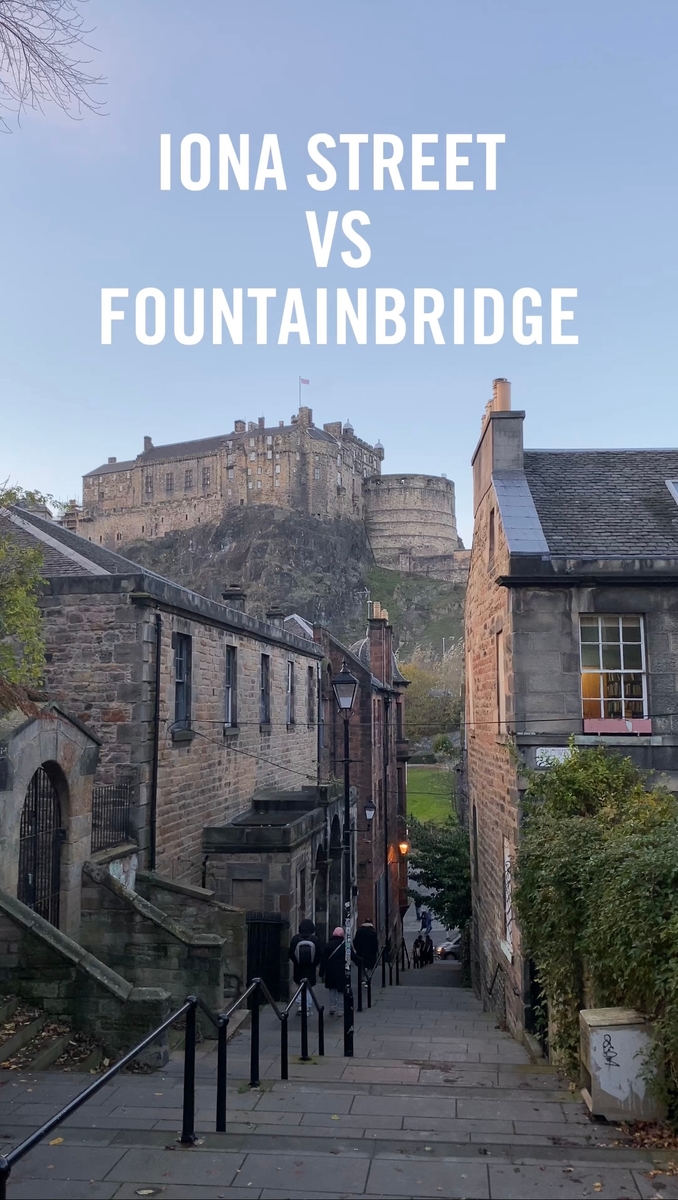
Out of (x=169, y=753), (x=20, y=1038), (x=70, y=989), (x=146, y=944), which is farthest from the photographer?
(x=169, y=753)

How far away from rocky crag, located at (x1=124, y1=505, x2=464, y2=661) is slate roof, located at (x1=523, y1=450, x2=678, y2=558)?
83401 millimetres

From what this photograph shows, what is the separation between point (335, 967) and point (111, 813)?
158 inches

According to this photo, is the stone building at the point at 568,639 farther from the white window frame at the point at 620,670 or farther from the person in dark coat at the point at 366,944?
the person in dark coat at the point at 366,944

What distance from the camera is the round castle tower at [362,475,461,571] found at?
123 m

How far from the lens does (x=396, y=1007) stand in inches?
658

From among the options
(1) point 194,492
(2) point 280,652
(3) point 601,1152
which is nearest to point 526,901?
(3) point 601,1152

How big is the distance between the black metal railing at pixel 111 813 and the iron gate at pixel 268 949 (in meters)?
3.25

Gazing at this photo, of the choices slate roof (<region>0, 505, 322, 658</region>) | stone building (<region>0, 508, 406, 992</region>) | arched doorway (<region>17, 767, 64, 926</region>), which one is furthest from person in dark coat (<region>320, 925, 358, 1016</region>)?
slate roof (<region>0, 505, 322, 658</region>)

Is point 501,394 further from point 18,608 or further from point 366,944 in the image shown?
point 366,944

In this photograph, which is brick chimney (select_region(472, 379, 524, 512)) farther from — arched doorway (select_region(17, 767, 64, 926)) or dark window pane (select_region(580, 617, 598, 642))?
arched doorway (select_region(17, 767, 64, 926))

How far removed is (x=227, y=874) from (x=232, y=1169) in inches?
403

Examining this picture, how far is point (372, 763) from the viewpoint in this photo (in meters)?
31.0

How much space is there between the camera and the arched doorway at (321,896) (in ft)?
65.6

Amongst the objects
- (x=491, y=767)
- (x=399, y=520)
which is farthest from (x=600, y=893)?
(x=399, y=520)
